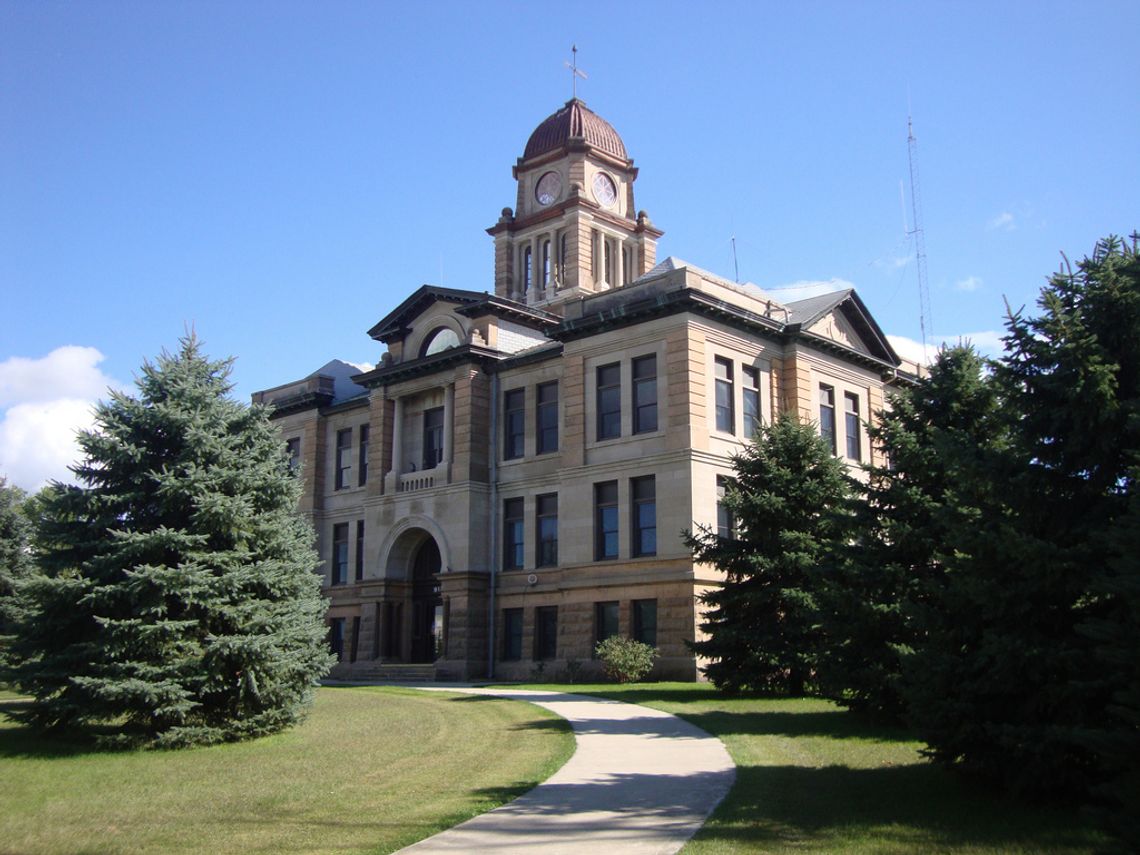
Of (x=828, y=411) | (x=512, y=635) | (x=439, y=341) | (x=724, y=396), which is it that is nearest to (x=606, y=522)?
(x=724, y=396)

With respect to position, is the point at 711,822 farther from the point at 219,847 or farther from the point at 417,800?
the point at 219,847

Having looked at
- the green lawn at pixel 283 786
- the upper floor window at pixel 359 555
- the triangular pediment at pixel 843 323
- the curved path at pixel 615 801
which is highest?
the triangular pediment at pixel 843 323

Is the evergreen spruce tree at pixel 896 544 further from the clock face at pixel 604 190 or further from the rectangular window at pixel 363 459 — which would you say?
the clock face at pixel 604 190

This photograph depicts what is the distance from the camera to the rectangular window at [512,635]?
3706 centimetres

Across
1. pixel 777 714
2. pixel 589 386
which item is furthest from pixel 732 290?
pixel 777 714

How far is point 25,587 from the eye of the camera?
17.5 m

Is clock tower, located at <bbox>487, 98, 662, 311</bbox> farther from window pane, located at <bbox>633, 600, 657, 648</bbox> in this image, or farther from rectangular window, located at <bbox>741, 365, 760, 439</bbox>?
window pane, located at <bbox>633, 600, 657, 648</bbox>

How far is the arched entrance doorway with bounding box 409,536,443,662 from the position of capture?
135 feet

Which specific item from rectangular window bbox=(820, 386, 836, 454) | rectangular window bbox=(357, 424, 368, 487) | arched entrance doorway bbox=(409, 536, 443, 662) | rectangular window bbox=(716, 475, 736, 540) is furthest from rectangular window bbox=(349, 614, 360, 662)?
rectangular window bbox=(820, 386, 836, 454)

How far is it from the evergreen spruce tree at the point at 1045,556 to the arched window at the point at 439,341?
31157mm

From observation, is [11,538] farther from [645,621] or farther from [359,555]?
[645,621]

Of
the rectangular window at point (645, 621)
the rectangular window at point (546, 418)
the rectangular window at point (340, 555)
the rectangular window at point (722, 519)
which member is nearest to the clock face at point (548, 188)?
the rectangular window at point (546, 418)

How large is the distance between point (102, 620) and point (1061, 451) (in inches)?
569

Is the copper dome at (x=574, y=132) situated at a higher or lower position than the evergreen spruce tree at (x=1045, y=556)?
higher
